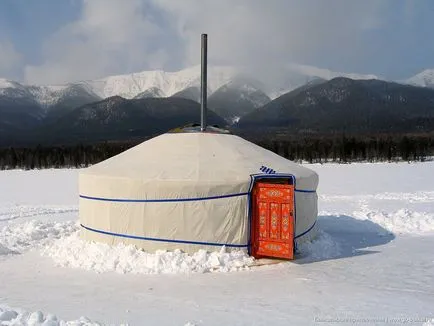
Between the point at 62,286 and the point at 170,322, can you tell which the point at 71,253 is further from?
the point at 170,322

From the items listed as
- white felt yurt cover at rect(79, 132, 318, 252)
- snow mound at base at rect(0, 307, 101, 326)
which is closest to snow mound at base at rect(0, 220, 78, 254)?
white felt yurt cover at rect(79, 132, 318, 252)

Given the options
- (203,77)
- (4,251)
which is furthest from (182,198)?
(4,251)

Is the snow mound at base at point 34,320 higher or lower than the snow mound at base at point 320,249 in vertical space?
lower

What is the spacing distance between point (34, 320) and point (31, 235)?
183 inches

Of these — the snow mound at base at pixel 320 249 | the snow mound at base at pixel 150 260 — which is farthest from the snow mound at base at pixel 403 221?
the snow mound at base at pixel 150 260

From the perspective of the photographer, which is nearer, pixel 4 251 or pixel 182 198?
pixel 182 198

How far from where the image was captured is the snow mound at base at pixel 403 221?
29.5 feet

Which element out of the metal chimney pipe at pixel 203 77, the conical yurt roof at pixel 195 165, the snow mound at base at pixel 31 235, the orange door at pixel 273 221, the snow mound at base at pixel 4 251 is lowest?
the snow mound at base at pixel 4 251

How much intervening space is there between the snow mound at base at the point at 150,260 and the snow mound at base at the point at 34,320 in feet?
6.08

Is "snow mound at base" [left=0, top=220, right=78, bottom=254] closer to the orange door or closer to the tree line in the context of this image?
the orange door

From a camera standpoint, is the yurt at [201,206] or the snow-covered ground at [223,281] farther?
the yurt at [201,206]

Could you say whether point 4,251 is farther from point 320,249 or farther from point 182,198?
point 320,249

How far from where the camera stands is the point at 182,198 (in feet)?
21.4

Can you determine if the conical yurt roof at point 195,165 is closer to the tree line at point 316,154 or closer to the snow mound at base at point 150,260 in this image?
the snow mound at base at point 150,260
